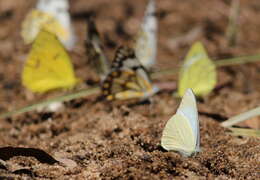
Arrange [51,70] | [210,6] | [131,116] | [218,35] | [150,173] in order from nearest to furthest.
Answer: [150,173]
[131,116]
[51,70]
[218,35]
[210,6]

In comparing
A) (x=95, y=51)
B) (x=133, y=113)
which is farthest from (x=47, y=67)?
(x=133, y=113)

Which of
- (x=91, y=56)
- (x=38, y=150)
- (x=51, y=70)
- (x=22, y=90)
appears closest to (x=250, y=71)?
(x=91, y=56)

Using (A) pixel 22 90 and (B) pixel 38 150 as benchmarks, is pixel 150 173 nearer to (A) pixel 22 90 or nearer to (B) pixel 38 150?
(B) pixel 38 150

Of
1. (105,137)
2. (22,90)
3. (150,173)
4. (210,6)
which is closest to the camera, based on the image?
(150,173)

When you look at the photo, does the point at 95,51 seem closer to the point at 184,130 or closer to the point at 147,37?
the point at 147,37

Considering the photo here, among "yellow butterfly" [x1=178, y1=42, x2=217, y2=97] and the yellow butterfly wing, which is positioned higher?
the yellow butterfly wing

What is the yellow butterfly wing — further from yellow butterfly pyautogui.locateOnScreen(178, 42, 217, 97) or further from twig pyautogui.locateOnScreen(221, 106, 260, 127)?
twig pyautogui.locateOnScreen(221, 106, 260, 127)

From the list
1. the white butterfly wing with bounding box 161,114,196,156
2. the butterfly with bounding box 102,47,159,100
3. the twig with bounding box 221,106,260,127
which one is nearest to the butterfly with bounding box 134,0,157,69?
the butterfly with bounding box 102,47,159,100
